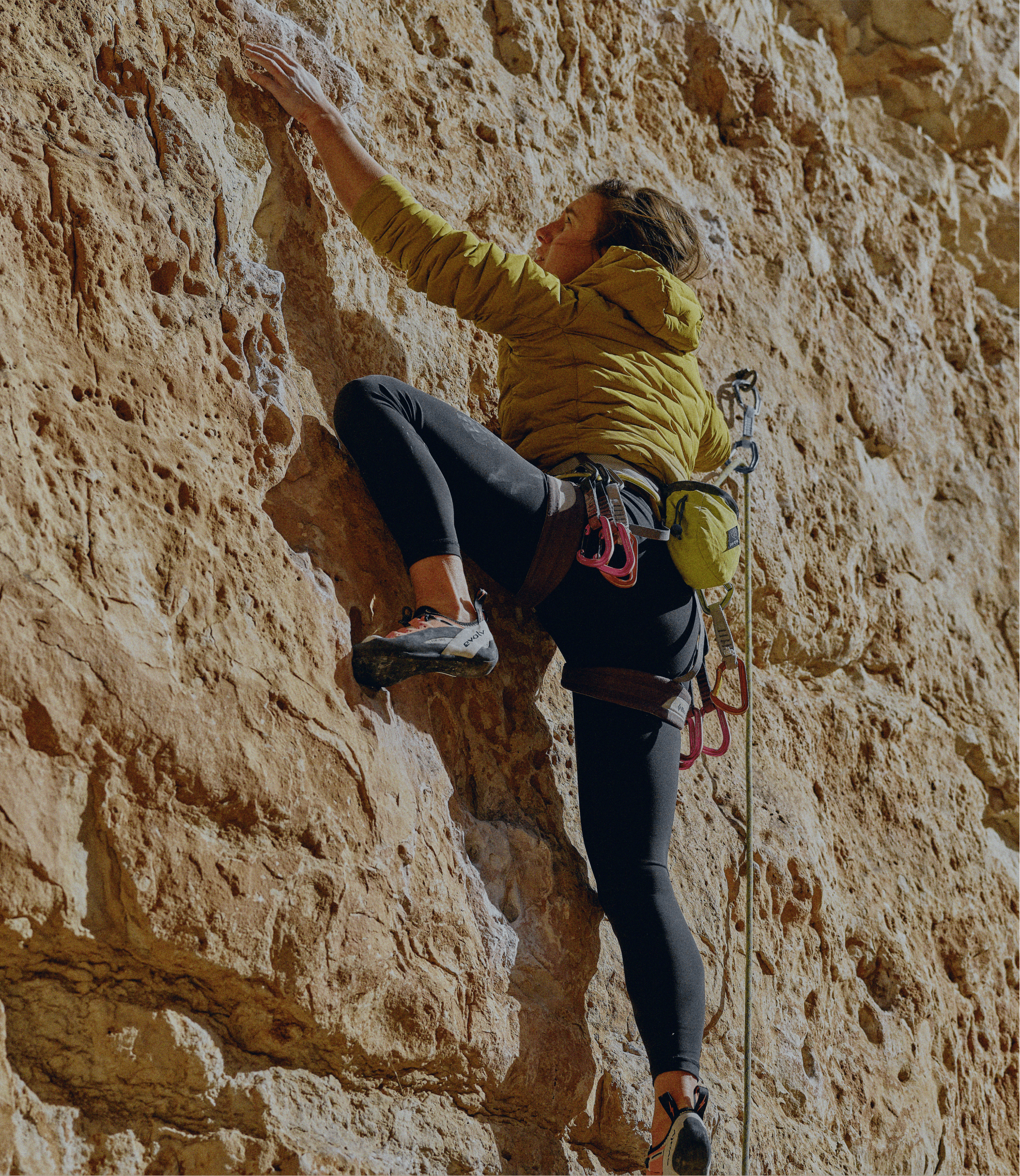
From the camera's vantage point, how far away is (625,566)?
2.76 m

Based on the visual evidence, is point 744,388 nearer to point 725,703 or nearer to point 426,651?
point 725,703

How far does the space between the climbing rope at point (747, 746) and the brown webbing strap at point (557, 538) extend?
0.66 metres

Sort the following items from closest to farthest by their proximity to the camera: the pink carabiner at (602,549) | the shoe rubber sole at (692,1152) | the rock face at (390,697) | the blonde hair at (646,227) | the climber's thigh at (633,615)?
1. the rock face at (390,697)
2. the shoe rubber sole at (692,1152)
3. the pink carabiner at (602,549)
4. the climber's thigh at (633,615)
5. the blonde hair at (646,227)

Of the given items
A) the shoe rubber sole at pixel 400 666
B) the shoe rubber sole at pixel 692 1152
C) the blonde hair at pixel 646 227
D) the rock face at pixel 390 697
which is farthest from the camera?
the blonde hair at pixel 646 227

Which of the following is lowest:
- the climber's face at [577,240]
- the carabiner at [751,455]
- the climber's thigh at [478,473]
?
the climber's thigh at [478,473]

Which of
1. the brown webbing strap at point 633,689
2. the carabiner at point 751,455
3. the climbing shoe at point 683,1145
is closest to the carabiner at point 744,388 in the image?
the carabiner at point 751,455

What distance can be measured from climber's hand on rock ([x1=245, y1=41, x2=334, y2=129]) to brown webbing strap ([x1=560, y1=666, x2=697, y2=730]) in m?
1.36

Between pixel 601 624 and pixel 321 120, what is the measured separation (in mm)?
1278

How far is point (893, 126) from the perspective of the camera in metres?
5.70

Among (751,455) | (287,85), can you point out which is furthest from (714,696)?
(287,85)

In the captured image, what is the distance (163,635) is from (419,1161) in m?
1.06

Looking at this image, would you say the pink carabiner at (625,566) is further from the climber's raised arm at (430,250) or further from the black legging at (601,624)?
the climber's raised arm at (430,250)

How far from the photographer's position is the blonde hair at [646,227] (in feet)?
10.5

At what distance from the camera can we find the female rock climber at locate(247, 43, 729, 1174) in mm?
2637
